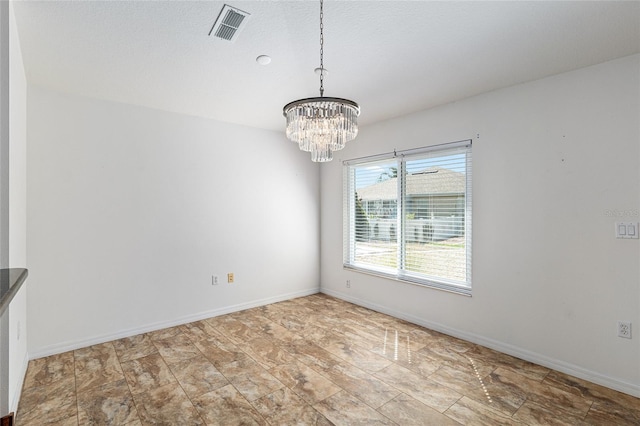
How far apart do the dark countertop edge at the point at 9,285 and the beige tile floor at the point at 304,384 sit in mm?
1506

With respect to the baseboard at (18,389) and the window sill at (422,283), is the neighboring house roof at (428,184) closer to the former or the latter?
the window sill at (422,283)

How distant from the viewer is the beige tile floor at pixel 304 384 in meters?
2.09

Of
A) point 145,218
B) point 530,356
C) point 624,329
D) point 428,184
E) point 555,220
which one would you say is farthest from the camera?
point 428,184

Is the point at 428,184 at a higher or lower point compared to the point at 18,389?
higher

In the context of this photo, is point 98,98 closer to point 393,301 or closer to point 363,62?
point 363,62

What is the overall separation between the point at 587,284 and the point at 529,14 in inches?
81.8

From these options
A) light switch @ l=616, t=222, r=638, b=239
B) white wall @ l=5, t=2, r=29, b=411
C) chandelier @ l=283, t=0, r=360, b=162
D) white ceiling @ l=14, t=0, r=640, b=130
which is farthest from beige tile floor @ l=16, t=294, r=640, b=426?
white ceiling @ l=14, t=0, r=640, b=130

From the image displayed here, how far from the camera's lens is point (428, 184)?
3652 millimetres

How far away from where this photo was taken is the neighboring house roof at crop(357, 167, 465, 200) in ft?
11.2

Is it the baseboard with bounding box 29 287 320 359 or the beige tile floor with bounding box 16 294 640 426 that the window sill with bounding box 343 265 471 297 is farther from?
the baseboard with bounding box 29 287 320 359

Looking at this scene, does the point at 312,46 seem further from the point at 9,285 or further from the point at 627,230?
the point at 627,230

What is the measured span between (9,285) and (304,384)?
6.80 feet

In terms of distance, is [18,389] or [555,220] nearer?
[18,389]

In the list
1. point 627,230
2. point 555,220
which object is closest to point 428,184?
point 555,220
